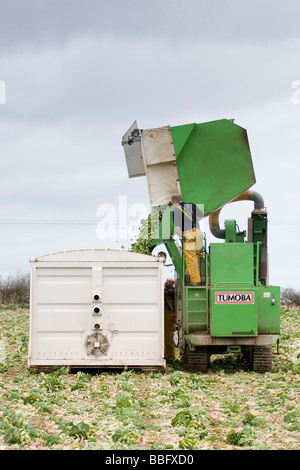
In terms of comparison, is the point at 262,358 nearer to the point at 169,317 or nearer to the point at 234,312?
the point at 234,312

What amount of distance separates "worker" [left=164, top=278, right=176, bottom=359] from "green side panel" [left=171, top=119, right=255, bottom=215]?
2.16 m

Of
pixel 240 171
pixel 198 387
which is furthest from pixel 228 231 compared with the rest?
pixel 198 387

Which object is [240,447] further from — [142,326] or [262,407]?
[142,326]

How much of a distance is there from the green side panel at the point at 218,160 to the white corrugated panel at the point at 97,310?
229cm

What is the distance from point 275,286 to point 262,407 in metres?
4.15

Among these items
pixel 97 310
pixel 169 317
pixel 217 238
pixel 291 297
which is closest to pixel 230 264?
pixel 217 238

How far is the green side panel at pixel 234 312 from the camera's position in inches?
529

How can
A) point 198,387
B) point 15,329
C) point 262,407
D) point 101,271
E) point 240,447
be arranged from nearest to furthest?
1. point 240,447
2. point 262,407
3. point 198,387
4. point 101,271
5. point 15,329

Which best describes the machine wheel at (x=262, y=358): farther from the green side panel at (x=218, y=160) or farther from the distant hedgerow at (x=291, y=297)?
the distant hedgerow at (x=291, y=297)

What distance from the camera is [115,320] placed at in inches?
534

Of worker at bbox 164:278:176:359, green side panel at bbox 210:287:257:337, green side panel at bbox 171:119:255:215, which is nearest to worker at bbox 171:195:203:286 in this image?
green side panel at bbox 171:119:255:215

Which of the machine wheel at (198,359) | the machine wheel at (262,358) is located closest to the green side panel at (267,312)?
the machine wheel at (262,358)

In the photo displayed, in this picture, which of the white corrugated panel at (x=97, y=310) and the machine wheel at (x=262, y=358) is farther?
the machine wheel at (x=262, y=358)

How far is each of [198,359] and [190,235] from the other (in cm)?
255
